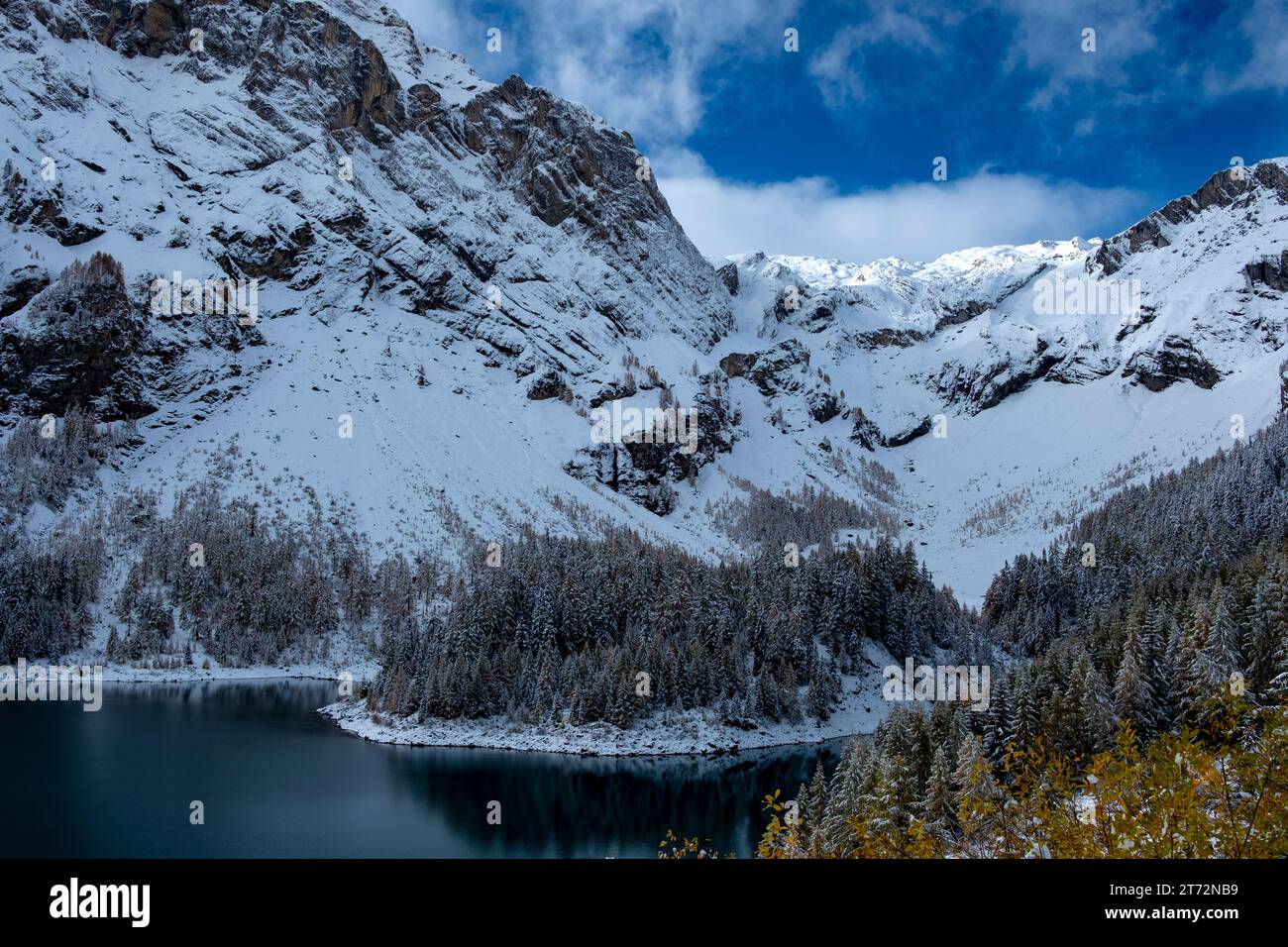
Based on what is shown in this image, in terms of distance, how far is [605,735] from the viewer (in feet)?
264

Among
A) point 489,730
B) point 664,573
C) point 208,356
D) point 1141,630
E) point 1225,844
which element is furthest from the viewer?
point 208,356

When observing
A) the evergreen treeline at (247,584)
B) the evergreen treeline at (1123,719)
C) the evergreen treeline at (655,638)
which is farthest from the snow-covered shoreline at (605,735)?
the evergreen treeline at (247,584)

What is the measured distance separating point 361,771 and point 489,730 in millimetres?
16808

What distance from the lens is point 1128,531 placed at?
146 metres

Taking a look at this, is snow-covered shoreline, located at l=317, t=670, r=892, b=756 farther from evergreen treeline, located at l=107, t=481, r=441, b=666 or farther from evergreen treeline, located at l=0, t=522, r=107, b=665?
evergreen treeline, located at l=0, t=522, r=107, b=665

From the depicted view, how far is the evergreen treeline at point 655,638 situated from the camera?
281ft

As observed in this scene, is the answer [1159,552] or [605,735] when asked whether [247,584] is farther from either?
[1159,552]

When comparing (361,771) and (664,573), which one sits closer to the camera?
(361,771)

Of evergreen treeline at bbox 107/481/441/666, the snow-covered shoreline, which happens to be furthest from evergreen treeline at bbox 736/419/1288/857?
evergreen treeline at bbox 107/481/441/666

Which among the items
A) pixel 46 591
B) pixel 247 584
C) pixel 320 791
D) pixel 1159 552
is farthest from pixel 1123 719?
pixel 46 591

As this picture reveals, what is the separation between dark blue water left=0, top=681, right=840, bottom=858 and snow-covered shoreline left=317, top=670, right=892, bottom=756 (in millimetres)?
1874
